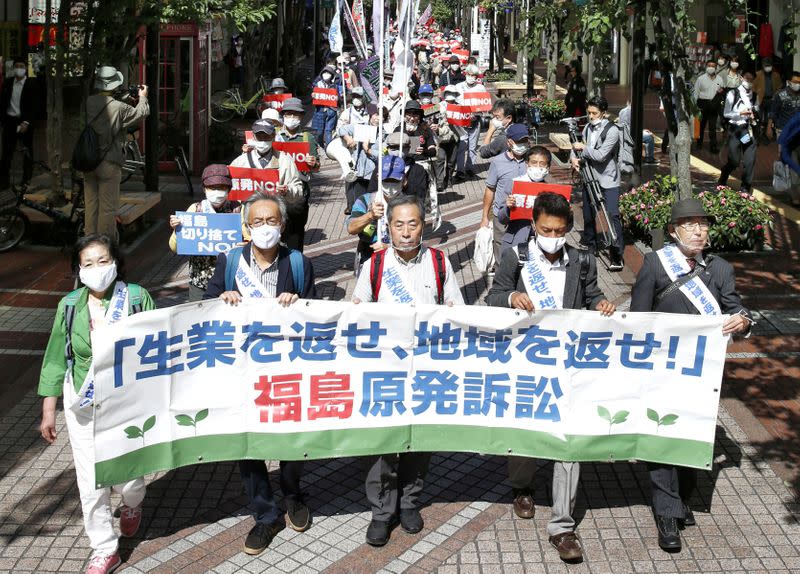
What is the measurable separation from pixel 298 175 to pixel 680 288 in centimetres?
581

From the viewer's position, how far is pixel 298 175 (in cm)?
1198

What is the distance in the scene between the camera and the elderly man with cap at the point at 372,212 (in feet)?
32.0

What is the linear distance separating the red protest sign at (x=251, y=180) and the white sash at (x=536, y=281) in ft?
16.1

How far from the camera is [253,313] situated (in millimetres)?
6578

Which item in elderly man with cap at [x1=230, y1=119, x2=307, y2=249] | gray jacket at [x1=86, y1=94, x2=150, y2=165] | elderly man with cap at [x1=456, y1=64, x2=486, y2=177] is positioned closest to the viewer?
elderly man with cap at [x1=230, y1=119, x2=307, y2=249]

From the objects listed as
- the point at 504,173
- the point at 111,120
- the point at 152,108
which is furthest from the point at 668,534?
the point at 152,108

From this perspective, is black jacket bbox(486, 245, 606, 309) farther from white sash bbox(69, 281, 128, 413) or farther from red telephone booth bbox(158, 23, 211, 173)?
red telephone booth bbox(158, 23, 211, 173)

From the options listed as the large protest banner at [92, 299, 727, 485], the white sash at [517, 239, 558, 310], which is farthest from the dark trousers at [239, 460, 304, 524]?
the white sash at [517, 239, 558, 310]

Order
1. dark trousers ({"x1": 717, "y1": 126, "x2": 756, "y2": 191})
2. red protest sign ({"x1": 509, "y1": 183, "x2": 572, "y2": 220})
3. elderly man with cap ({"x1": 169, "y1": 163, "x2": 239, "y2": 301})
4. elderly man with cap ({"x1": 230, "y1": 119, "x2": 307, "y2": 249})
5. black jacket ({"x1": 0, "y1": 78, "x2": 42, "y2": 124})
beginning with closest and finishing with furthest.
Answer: elderly man with cap ({"x1": 169, "y1": 163, "x2": 239, "y2": 301}), red protest sign ({"x1": 509, "y1": 183, "x2": 572, "y2": 220}), elderly man with cap ({"x1": 230, "y1": 119, "x2": 307, "y2": 249}), dark trousers ({"x1": 717, "y1": 126, "x2": 756, "y2": 191}), black jacket ({"x1": 0, "y1": 78, "x2": 42, "y2": 124})

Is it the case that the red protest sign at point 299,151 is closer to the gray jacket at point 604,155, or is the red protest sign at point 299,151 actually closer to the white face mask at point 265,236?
the gray jacket at point 604,155

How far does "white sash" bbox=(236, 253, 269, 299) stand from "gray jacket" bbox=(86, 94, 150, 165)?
704cm

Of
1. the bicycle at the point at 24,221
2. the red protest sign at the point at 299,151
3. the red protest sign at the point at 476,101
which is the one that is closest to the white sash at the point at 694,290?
the red protest sign at the point at 299,151

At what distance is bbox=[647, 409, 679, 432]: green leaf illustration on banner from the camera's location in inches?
266

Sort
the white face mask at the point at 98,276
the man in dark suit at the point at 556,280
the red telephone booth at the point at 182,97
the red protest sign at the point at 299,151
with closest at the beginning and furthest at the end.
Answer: the white face mask at the point at 98,276 → the man in dark suit at the point at 556,280 → the red protest sign at the point at 299,151 → the red telephone booth at the point at 182,97
